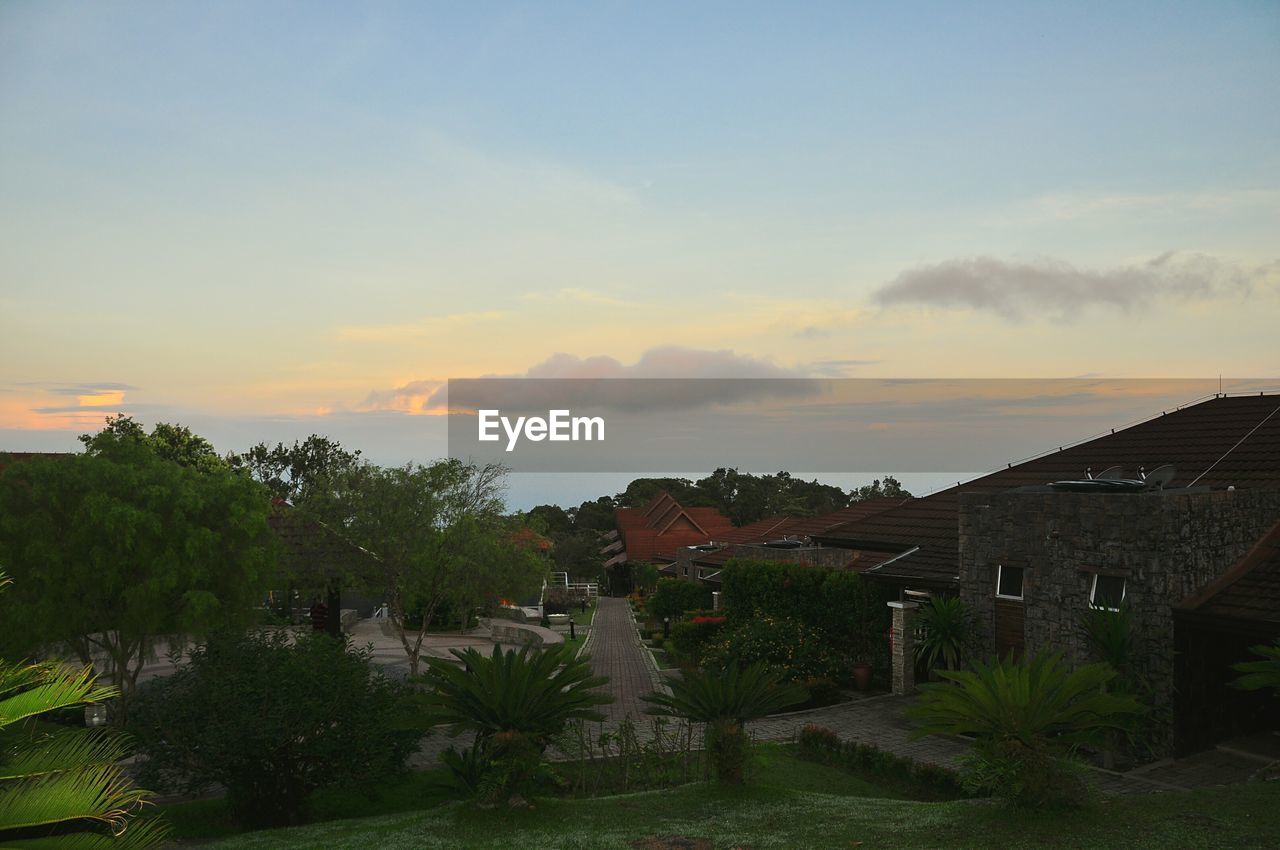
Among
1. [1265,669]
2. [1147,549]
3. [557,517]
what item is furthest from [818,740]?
[557,517]

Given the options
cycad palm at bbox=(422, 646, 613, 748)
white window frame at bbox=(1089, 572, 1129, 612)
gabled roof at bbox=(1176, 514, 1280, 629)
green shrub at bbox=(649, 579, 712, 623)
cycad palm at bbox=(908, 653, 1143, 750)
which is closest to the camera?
cycad palm at bbox=(908, 653, 1143, 750)

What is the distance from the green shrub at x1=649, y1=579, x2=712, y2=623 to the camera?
3841 centimetres

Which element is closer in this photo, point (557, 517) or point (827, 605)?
point (827, 605)

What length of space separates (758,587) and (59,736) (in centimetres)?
2251

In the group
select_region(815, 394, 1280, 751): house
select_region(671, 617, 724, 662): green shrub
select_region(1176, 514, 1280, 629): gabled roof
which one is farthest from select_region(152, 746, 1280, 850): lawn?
select_region(671, 617, 724, 662): green shrub

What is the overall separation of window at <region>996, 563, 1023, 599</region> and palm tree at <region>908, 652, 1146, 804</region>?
7449 millimetres

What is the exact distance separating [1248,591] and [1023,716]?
764 centimetres

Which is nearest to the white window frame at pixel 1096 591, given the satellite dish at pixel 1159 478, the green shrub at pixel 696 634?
the satellite dish at pixel 1159 478

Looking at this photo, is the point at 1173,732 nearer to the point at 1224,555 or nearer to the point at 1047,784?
the point at 1224,555

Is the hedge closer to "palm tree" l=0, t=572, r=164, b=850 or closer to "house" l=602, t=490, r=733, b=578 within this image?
"palm tree" l=0, t=572, r=164, b=850

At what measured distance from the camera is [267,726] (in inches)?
499

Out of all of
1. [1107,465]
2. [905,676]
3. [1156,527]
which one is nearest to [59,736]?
[1156,527]

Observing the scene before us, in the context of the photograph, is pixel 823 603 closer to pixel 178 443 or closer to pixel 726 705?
pixel 726 705

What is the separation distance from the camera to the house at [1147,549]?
1535cm
